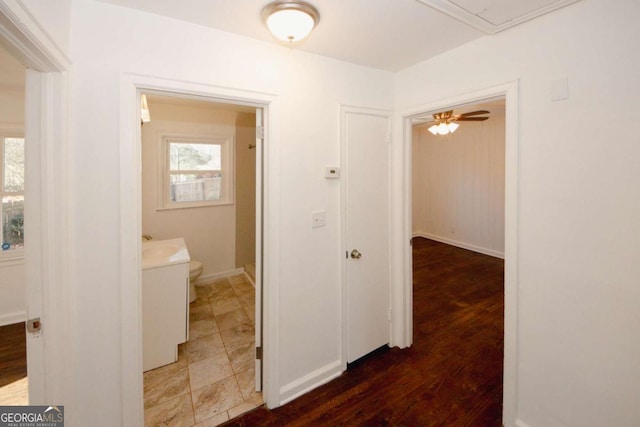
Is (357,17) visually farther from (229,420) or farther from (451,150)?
(451,150)

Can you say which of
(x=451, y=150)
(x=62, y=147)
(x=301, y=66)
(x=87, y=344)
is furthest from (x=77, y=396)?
(x=451, y=150)

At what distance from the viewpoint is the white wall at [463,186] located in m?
4.88

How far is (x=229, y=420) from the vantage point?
5.61ft

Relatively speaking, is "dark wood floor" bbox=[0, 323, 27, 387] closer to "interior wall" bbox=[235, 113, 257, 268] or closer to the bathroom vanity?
the bathroom vanity

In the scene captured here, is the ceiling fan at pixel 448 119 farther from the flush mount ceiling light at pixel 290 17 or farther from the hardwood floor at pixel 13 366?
the hardwood floor at pixel 13 366

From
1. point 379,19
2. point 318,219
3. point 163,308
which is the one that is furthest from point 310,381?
point 379,19

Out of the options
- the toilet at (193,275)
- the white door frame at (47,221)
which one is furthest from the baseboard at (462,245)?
the white door frame at (47,221)

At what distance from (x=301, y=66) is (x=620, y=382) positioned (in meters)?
2.44

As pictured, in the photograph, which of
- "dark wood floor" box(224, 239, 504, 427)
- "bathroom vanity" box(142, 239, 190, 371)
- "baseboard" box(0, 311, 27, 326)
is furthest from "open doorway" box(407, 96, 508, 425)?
"baseboard" box(0, 311, 27, 326)

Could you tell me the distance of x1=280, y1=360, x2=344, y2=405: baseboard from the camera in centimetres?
186

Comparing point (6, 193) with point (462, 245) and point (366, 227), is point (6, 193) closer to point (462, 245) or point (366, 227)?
point (366, 227)

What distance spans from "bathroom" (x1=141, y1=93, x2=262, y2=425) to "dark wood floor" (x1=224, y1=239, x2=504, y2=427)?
2.00 ft

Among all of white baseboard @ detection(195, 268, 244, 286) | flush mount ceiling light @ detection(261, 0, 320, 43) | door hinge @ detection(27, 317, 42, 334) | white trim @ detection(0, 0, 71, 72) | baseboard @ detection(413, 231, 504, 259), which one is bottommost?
white baseboard @ detection(195, 268, 244, 286)

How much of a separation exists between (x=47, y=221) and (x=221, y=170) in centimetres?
292
